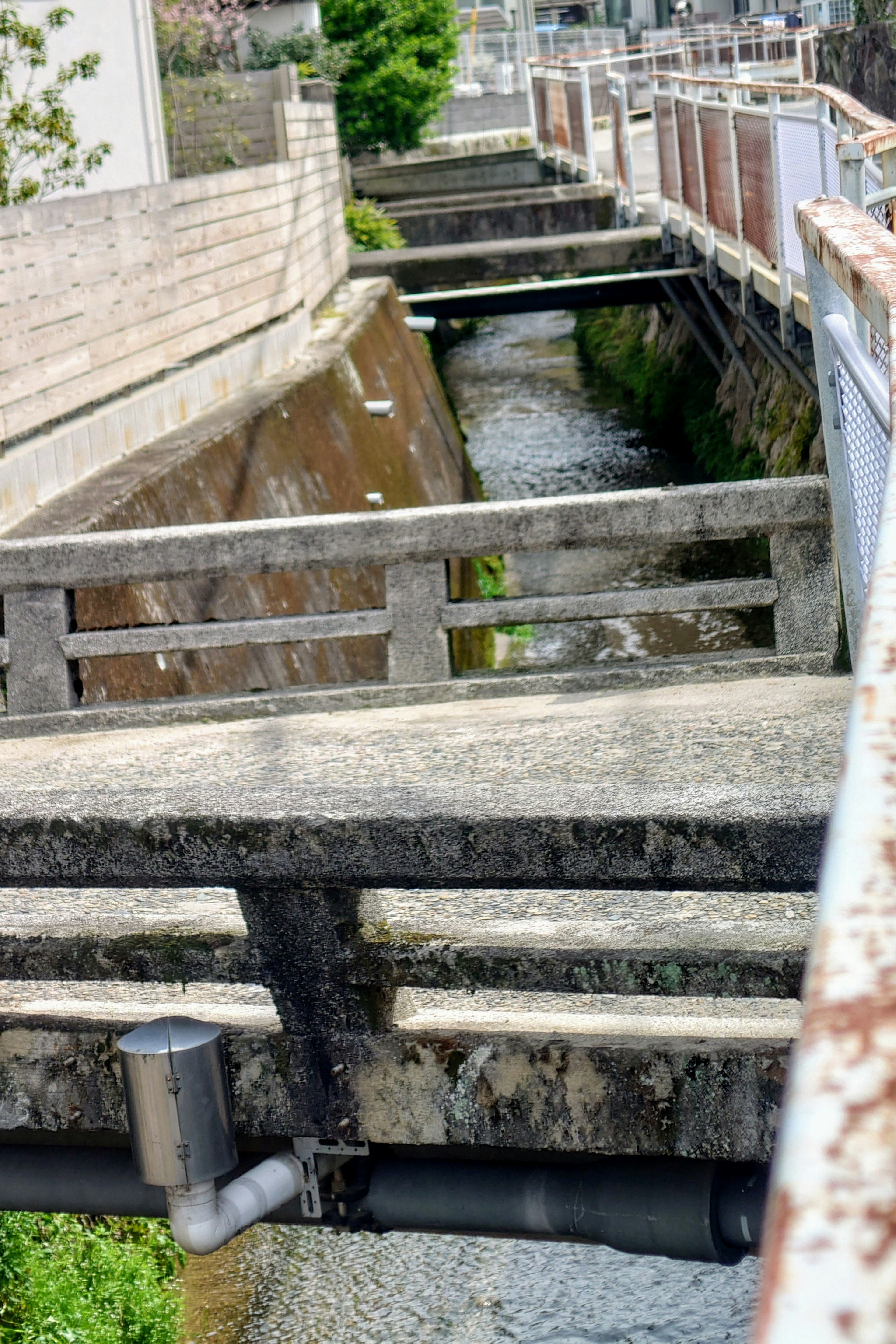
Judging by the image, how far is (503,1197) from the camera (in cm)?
278

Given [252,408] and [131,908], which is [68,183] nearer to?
[252,408]

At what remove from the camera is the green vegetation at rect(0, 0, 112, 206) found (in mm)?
10172

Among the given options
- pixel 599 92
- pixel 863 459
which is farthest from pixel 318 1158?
pixel 599 92

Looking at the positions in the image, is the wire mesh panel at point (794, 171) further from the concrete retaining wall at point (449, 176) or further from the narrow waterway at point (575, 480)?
the concrete retaining wall at point (449, 176)

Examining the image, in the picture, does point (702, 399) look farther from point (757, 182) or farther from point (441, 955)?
point (441, 955)

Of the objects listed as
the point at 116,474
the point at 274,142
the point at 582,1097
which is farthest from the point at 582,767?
the point at 274,142

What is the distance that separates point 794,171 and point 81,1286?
8.46 metres

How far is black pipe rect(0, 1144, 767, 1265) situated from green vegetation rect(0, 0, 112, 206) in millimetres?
7904

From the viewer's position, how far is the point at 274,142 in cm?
1836

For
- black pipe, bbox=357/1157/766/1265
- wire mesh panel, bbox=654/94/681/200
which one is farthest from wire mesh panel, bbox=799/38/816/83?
black pipe, bbox=357/1157/766/1265

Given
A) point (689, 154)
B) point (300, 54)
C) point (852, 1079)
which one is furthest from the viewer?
point (300, 54)

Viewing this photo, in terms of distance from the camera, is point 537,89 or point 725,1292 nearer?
point 725,1292

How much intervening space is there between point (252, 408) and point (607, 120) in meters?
18.9

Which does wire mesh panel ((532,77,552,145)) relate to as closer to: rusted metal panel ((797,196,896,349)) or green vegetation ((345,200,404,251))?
green vegetation ((345,200,404,251))
